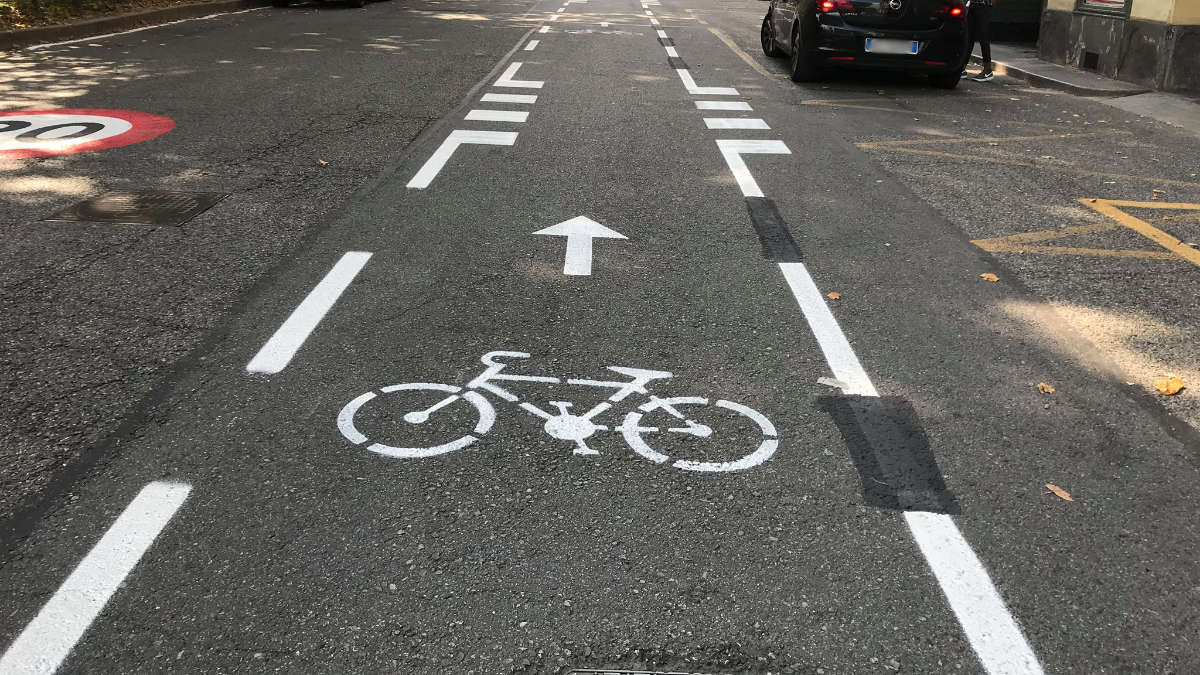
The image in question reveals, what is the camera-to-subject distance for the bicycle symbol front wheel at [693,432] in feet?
11.7

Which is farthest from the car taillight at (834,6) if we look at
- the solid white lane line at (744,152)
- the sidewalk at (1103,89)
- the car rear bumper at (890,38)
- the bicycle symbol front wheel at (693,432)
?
the bicycle symbol front wheel at (693,432)

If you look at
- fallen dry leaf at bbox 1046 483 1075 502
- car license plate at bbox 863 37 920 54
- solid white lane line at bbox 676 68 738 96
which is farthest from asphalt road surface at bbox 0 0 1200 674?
car license plate at bbox 863 37 920 54

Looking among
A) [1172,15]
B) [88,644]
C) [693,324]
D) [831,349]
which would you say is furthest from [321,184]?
[1172,15]

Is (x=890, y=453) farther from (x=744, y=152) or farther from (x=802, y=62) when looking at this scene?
(x=802, y=62)

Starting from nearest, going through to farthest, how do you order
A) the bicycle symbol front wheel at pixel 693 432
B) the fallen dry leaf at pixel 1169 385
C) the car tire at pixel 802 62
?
the bicycle symbol front wheel at pixel 693 432 < the fallen dry leaf at pixel 1169 385 < the car tire at pixel 802 62

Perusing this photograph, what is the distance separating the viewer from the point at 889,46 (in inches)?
485

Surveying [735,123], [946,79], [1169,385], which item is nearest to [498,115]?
[735,123]

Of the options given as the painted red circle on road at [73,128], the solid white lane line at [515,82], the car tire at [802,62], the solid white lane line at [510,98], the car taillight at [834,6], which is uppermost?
the car taillight at [834,6]

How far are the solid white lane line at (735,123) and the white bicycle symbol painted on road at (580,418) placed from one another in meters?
6.43

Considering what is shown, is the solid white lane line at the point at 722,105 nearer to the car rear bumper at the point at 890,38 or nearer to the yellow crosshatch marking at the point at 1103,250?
the car rear bumper at the point at 890,38

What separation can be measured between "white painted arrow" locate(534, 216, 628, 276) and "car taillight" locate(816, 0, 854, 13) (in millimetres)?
7110

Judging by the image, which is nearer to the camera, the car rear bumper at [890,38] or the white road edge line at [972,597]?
the white road edge line at [972,597]

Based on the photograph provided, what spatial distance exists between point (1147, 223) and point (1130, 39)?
851 centimetres

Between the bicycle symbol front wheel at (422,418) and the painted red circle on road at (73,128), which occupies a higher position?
the painted red circle on road at (73,128)
